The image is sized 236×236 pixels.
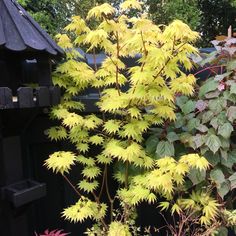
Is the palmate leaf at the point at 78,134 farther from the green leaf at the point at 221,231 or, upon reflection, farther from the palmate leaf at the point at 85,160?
the green leaf at the point at 221,231

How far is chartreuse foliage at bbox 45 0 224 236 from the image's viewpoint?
2.14 m

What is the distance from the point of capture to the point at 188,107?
8.19 feet

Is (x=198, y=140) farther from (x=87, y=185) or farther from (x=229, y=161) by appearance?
(x=87, y=185)

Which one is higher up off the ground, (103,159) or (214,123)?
(214,123)

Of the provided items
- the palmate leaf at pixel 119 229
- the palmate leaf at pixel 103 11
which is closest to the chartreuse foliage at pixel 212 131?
the palmate leaf at pixel 119 229

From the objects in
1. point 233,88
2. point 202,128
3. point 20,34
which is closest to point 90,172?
point 202,128

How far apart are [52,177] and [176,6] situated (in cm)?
538

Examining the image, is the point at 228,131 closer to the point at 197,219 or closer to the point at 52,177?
the point at 197,219

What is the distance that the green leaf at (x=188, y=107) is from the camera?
2479mm

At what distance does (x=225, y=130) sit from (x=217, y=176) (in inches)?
14.1

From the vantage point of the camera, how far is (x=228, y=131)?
7.55 ft

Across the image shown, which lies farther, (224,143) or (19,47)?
(224,143)

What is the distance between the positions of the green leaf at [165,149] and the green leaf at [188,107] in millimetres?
309

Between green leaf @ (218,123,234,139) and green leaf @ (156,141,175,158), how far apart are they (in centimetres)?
38
